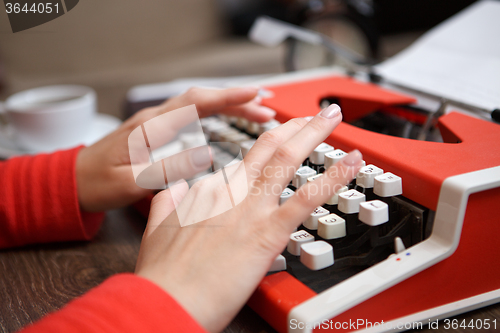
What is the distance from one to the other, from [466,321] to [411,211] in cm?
11

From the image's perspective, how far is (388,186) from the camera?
399mm

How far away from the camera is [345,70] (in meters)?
0.87

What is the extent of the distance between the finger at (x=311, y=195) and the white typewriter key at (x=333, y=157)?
0.31ft

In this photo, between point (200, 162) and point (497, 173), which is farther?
point (200, 162)

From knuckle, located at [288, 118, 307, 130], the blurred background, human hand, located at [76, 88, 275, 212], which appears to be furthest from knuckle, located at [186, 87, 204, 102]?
the blurred background

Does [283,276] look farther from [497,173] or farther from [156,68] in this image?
Answer: [156,68]

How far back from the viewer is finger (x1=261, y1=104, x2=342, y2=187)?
0.37 metres

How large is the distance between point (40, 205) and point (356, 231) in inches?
16.6

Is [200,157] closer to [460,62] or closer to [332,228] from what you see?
[332,228]

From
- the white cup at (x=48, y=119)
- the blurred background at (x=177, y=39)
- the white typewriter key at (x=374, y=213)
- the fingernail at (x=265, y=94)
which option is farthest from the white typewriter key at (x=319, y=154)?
the blurred background at (x=177, y=39)

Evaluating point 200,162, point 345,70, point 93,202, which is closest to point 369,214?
point 200,162

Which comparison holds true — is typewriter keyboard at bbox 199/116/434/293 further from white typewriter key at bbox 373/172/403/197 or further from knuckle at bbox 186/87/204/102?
knuckle at bbox 186/87/204/102

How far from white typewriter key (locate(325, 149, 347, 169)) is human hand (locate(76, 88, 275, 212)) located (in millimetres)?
170

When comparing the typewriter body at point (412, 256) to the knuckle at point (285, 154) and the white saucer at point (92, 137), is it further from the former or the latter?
the white saucer at point (92, 137)
